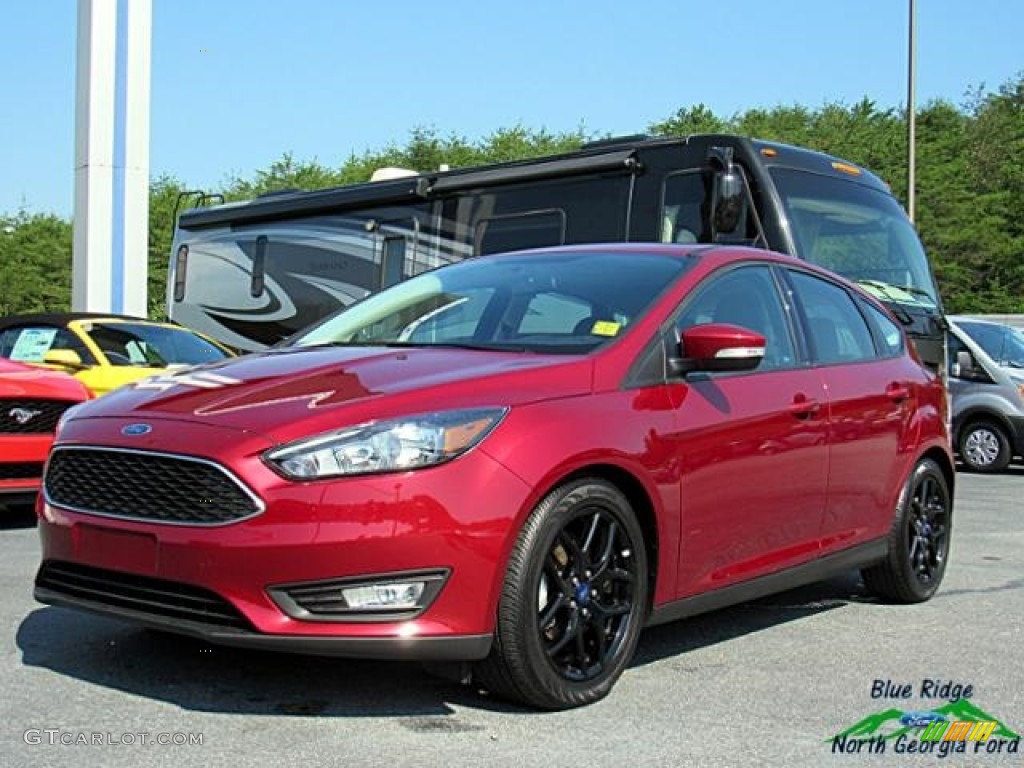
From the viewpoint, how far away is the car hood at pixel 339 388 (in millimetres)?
3766

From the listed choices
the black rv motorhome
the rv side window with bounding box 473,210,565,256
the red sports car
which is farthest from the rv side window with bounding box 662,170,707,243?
the red sports car

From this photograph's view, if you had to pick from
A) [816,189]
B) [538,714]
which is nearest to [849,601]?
[538,714]

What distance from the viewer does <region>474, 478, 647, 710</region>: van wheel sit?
12.5ft

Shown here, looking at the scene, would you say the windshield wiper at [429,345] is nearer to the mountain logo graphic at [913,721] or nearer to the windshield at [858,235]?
the mountain logo graphic at [913,721]

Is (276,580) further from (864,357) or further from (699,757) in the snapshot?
(864,357)

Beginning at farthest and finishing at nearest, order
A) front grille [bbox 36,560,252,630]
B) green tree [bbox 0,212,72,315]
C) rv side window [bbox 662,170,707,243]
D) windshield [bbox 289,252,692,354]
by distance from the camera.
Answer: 1. green tree [bbox 0,212,72,315]
2. rv side window [bbox 662,170,707,243]
3. windshield [bbox 289,252,692,354]
4. front grille [bbox 36,560,252,630]

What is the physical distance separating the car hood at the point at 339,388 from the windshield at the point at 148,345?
5648 mm

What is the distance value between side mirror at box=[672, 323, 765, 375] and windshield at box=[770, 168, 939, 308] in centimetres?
478

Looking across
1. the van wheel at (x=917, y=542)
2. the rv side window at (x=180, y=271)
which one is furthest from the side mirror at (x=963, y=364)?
the rv side window at (x=180, y=271)

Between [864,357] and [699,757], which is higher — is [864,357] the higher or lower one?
the higher one

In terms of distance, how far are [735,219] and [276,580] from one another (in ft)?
20.0

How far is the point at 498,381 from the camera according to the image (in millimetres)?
3982

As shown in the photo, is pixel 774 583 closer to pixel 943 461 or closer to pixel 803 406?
pixel 803 406

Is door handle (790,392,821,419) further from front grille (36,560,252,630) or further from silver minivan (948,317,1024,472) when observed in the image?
silver minivan (948,317,1024,472)
